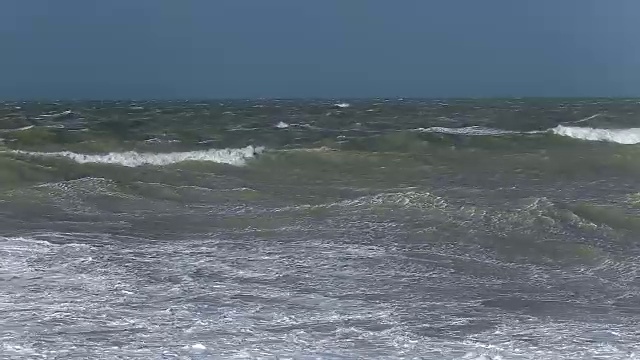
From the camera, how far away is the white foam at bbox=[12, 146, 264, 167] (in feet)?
50.1

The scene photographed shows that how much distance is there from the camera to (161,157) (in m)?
15.8

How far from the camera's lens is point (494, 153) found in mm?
15898

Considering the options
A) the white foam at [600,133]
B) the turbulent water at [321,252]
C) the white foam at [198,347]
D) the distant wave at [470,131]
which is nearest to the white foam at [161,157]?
the turbulent water at [321,252]

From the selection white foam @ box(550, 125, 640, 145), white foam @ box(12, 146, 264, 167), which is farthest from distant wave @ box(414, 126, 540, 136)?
white foam @ box(12, 146, 264, 167)

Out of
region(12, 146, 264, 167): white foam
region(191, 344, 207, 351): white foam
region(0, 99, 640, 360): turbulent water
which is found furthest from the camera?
region(12, 146, 264, 167): white foam

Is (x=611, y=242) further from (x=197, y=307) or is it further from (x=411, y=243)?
(x=197, y=307)

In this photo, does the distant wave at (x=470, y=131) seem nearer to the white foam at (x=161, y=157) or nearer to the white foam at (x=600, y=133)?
the white foam at (x=600, y=133)

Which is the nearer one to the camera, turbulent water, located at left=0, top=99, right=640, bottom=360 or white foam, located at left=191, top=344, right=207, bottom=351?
white foam, located at left=191, top=344, right=207, bottom=351

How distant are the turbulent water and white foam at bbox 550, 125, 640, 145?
228 cm

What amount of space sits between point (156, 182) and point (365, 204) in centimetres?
426

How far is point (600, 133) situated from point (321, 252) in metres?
14.5

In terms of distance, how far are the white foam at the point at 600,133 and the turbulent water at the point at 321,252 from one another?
2277 millimetres

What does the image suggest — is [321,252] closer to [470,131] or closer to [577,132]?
[470,131]

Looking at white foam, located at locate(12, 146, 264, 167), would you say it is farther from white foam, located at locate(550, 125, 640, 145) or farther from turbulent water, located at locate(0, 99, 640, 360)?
white foam, located at locate(550, 125, 640, 145)
